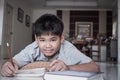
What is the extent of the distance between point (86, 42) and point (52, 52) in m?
7.87

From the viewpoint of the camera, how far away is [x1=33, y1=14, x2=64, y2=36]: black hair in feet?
3.20

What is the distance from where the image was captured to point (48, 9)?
42.0 feet

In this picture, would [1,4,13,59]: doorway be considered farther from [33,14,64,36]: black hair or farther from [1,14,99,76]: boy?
[33,14,64,36]: black hair

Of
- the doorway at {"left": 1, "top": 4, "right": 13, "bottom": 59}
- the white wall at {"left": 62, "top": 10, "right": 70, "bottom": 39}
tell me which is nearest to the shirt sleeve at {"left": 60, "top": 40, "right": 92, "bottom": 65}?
the doorway at {"left": 1, "top": 4, "right": 13, "bottom": 59}

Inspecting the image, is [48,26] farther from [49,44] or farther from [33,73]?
[33,73]

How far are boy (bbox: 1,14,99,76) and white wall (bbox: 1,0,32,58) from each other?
271 inches

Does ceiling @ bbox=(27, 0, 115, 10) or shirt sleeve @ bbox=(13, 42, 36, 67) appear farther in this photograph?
ceiling @ bbox=(27, 0, 115, 10)

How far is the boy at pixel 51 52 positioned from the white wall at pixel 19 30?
6.89 metres

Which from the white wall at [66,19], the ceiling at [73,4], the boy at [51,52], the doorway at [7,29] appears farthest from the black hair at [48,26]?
the white wall at [66,19]

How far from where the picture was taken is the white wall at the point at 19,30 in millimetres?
9406

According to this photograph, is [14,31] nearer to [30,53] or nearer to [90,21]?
[90,21]

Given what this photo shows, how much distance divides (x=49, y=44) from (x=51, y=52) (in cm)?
5

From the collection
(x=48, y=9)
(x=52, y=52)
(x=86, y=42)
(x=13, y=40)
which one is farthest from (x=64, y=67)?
(x=48, y=9)

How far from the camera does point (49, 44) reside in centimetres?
100
